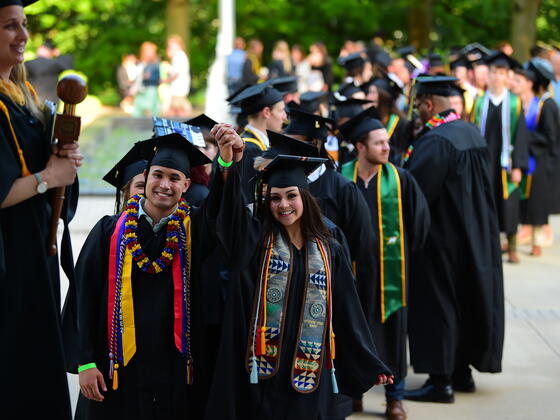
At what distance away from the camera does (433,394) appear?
689 centimetres

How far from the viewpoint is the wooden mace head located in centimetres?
341

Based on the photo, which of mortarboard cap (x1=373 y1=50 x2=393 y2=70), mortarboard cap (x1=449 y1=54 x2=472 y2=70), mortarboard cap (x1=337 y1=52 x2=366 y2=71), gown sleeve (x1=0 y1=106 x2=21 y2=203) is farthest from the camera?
mortarboard cap (x1=373 y1=50 x2=393 y2=70)

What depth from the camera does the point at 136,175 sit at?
521cm

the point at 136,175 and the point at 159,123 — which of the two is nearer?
the point at 159,123

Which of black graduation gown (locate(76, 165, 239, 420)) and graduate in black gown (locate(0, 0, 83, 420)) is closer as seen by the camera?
graduate in black gown (locate(0, 0, 83, 420))

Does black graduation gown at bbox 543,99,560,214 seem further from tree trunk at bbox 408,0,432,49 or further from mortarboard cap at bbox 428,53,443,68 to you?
tree trunk at bbox 408,0,432,49

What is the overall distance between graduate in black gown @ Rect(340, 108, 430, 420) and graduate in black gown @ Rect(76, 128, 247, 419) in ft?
6.49

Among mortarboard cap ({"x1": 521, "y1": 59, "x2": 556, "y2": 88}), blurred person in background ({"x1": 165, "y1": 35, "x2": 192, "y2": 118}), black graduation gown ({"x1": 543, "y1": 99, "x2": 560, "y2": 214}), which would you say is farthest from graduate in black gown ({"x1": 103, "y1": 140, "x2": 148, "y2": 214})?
blurred person in background ({"x1": 165, "y1": 35, "x2": 192, "y2": 118})

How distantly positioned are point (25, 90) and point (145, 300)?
1.28m

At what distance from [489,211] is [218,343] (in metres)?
2.80

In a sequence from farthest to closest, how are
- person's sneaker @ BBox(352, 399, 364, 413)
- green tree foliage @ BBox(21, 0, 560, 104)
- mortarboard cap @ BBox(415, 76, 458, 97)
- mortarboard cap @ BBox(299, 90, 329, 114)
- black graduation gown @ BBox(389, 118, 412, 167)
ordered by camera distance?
1. green tree foliage @ BBox(21, 0, 560, 104)
2. mortarboard cap @ BBox(299, 90, 329, 114)
3. black graduation gown @ BBox(389, 118, 412, 167)
4. mortarboard cap @ BBox(415, 76, 458, 97)
5. person's sneaker @ BBox(352, 399, 364, 413)

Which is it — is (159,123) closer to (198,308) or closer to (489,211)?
(198,308)

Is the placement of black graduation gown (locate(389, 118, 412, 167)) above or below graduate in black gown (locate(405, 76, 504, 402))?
above

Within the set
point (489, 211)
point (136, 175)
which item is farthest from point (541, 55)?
point (136, 175)
